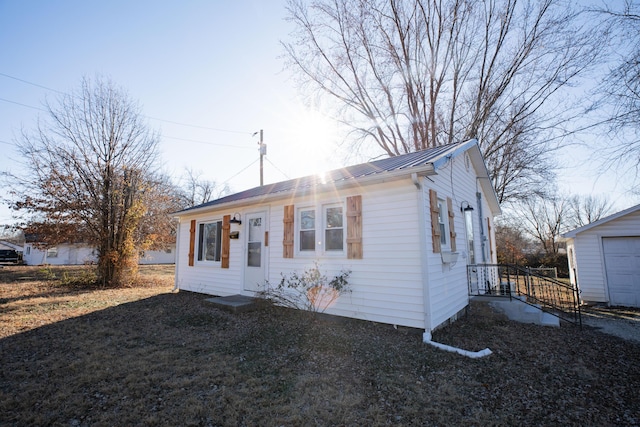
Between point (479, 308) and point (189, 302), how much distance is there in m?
7.28

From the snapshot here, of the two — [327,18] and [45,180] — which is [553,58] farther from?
[45,180]

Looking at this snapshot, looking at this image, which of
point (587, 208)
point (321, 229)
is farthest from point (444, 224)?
point (587, 208)

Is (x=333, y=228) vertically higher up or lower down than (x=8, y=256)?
higher up

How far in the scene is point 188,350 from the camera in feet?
14.5

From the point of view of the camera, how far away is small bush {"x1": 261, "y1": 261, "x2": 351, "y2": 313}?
5895mm

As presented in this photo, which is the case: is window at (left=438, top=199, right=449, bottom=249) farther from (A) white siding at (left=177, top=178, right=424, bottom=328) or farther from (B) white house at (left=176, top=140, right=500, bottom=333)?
(A) white siding at (left=177, top=178, right=424, bottom=328)

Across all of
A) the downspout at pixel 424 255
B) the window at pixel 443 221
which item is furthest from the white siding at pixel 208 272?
the window at pixel 443 221

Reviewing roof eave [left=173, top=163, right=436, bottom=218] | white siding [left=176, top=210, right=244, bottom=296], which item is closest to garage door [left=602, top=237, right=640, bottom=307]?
roof eave [left=173, top=163, right=436, bottom=218]

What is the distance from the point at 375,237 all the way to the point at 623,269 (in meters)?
9.50

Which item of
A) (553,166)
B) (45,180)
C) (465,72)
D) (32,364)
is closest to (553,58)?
(465,72)

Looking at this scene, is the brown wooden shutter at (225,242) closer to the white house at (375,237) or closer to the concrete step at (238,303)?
the white house at (375,237)

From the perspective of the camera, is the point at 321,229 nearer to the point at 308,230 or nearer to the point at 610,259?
the point at 308,230

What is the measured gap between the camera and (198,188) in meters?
31.7

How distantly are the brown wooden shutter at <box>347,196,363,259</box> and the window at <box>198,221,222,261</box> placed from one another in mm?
4724
